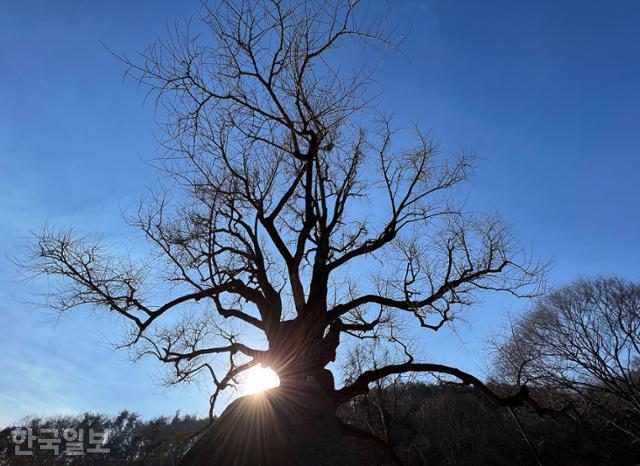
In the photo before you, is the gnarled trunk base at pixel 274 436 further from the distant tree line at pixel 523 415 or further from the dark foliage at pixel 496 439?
the dark foliage at pixel 496 439

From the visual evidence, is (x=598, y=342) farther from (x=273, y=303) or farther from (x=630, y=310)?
(x=273, y=303)

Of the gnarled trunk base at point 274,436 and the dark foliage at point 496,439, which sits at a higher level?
the gnarled trunk base at point 274,436

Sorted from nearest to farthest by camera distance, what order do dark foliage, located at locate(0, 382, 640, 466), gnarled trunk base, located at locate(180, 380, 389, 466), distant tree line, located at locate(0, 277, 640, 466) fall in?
gnarled trunk base, located at locate(180, 380, 389, 466) → distant tree line, located at locate(0, 277, 640, 466) → dark foliage, located at locate(0, 382, 640, 466)

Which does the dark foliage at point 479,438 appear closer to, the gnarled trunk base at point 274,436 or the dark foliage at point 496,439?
the dark foliage at point 496,439

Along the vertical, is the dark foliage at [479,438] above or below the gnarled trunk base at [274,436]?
below

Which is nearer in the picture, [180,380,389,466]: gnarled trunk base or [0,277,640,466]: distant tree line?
[180,380,389,466]: gnarled trunk base

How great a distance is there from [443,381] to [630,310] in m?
12.1

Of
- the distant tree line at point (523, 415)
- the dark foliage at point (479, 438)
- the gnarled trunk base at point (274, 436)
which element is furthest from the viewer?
the dark foliage at point (479, 438)

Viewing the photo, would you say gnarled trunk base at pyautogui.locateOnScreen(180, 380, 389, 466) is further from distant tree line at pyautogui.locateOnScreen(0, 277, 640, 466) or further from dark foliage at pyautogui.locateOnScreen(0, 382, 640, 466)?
dark foliage at pyautogui.locateOnScreen(0, 382, 640, 466)

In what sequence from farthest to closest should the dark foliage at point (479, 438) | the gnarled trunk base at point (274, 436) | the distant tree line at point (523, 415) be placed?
the dark foliage at point (479, 438)
the distant tree line at point (523, 415)
the gnarled trunk base at point (274, 436)

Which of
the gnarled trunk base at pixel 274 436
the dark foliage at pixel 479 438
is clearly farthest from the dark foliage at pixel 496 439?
the gnarled trunk base at pixel 274 436

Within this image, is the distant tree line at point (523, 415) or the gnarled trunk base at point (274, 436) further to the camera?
the distant tree line at point (523, 415)

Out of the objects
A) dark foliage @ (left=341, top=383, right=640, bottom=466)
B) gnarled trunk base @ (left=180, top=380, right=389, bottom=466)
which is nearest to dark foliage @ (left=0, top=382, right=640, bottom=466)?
dark foliage @ (left=341, top=383, right=640, bottom=466)

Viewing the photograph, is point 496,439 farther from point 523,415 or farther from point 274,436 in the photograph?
point 274,436
